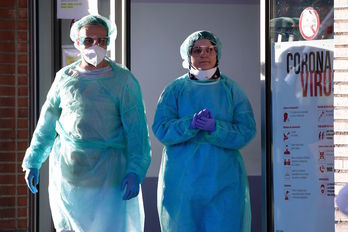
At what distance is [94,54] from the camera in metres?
4.87

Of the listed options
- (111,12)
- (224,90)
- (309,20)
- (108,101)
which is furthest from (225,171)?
(111,12)

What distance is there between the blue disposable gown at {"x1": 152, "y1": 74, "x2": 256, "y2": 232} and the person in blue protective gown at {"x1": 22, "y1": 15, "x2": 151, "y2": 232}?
192 millimetres

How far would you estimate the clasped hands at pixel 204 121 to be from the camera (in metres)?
4.78

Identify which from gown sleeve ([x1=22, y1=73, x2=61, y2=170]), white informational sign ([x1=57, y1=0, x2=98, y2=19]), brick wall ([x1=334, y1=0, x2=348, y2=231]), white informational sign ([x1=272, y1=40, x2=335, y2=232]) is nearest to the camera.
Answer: brick wall ([x1=334, y1=0, x2=348, y2=231])

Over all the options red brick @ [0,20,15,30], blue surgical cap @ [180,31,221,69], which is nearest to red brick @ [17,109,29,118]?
red brick @ [0,20,15,30]

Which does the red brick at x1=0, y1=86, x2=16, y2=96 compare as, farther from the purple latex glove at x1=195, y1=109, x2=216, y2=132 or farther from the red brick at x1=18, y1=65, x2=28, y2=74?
the purple latex glove at x1=195, y1=109, x2=216, y2=132

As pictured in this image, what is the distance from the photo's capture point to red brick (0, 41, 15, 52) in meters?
6.04

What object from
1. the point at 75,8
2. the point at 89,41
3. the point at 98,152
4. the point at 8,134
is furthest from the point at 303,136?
the point at 8,134

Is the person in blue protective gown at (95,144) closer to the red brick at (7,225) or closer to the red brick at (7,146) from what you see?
the red brick at (7,146)

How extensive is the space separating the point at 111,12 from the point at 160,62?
2.73ft

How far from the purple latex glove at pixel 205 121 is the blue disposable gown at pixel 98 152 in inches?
14.3

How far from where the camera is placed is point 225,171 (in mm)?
4922

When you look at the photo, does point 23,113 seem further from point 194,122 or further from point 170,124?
point 194,122

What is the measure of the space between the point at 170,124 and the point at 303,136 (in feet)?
3.29
